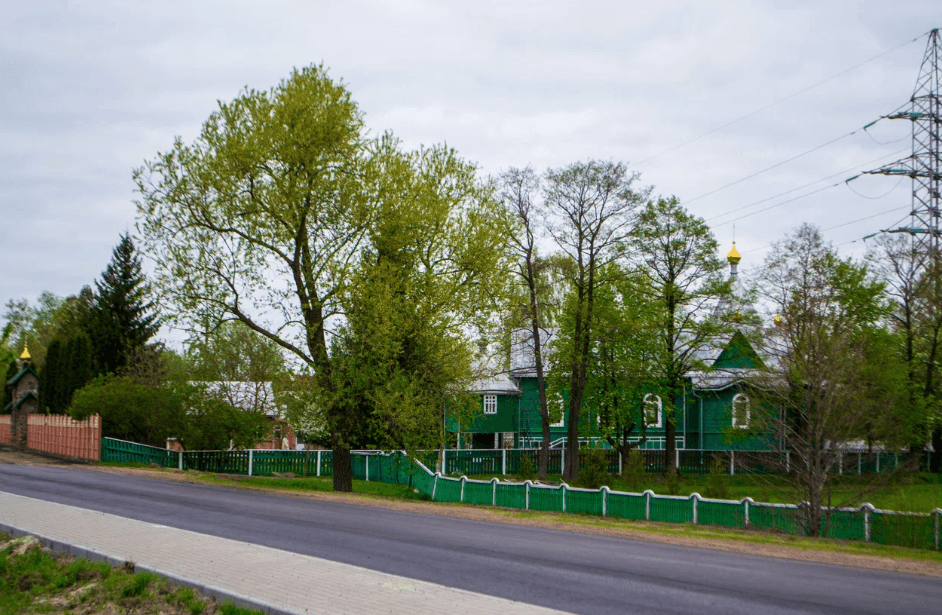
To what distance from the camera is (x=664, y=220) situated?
3931 cm

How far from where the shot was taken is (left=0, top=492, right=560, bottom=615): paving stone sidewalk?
26.1ft

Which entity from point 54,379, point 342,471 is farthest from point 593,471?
point 54,379

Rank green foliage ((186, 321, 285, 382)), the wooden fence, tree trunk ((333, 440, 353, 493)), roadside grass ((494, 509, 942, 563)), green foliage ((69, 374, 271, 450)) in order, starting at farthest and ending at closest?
1. green foliage ((186, 321, 285, 382))
2. the wooden fence
3. green foliage ((69, 374, 271, 450))
4. tree trunk ((333, 440, 353, 493))
5. roadside grass ((494, 509, 942, 563))

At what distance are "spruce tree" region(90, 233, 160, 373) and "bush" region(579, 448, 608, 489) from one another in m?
31.2

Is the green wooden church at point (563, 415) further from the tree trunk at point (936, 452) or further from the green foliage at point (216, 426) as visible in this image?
the green foliage at point (216, 426)

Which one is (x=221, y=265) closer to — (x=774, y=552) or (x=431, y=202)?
(x=431, y=202)

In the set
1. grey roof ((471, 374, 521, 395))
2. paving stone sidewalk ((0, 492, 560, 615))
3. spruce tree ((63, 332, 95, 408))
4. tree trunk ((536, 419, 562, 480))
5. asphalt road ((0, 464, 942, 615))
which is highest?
spruce tree ((63, 332, 95, 408))

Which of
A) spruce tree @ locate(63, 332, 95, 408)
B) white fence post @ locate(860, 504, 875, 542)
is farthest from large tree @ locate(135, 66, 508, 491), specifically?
spruce tree @ locate(63, 332, 95, 408)

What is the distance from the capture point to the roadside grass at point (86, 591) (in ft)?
27.4

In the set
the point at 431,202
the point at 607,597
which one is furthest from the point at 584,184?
the point at 607,597

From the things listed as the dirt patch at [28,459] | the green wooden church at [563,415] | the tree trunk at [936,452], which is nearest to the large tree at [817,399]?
the tree trunk at [936,452]

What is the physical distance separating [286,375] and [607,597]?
58.6ft

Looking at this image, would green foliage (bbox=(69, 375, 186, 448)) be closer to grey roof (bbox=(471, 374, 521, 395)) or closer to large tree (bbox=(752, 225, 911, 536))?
grey roof (bbox=(471, 374, 521, 395))

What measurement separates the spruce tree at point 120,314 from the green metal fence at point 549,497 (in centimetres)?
1520
